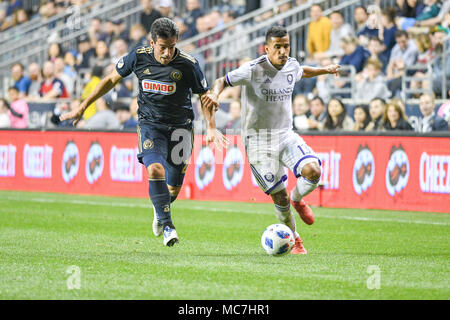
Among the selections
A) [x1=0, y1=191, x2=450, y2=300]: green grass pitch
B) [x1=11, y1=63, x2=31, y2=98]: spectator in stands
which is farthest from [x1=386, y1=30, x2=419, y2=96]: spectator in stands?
[x1=11, y1=63, x2=31, y2=98]: spectator in stands

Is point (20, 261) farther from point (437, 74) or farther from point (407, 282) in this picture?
point (437, 74)

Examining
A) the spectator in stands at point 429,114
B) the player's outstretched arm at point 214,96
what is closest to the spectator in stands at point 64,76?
the spectator in stands at point 429,114

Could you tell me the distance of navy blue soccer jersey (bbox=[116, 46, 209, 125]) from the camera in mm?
10250

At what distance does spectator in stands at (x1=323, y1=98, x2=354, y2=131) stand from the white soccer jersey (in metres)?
6.40

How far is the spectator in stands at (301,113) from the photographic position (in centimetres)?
1750

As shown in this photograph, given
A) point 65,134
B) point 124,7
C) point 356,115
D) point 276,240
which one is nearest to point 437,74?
point 356,115

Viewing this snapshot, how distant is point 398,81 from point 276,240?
9.17m

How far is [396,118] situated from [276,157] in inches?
243

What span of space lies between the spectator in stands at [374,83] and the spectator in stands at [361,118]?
1025 millimetres

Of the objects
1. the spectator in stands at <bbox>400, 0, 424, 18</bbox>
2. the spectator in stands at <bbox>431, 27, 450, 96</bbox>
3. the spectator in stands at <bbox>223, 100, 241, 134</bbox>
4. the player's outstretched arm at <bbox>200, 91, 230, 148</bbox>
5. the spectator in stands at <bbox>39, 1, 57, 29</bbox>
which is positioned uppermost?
the spectator in stands at <bbox>39, 1, 57, 29</bbox>

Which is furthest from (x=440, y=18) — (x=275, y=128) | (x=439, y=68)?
(x=275, y=128)

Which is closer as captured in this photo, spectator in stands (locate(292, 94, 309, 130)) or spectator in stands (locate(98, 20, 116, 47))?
spectator in stands (locate(292, 94, 309, 130))

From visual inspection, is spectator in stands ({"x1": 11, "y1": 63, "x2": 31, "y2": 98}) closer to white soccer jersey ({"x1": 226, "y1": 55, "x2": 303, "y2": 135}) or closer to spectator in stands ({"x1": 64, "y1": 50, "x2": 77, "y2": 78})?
spectator in stands ({"x1": 64, "y1": 50, "x2": 77, "y2": 78})

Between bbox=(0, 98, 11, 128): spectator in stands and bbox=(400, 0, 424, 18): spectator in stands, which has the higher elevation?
bbox=(400, 0, 424, 18): spectator in stands
